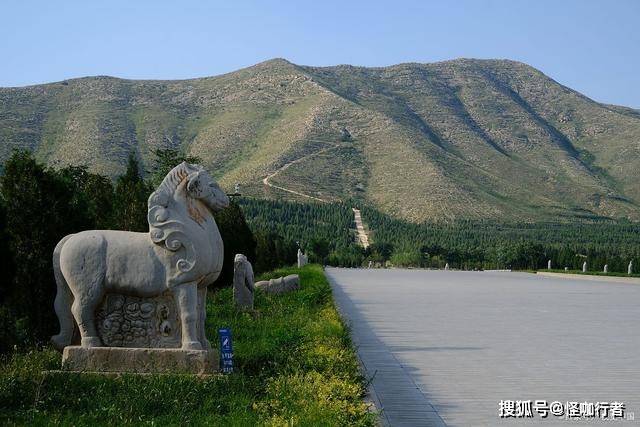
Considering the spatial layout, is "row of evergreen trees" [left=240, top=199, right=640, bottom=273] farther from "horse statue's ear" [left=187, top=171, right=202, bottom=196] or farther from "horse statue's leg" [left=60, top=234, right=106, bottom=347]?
"horse statue's leg" [left=60, top=234, right=106, bottom=347]

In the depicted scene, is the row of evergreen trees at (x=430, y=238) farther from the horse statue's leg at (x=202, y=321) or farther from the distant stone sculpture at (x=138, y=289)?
the distant stone sculpture at (x=138, y=289)

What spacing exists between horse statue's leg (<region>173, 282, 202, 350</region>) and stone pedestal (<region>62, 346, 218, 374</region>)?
96mm

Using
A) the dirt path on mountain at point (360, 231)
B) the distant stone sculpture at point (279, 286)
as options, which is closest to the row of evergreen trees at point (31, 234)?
the distant stone sculpture at point (279, 286)

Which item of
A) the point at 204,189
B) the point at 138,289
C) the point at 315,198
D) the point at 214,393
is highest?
the point at 204,189

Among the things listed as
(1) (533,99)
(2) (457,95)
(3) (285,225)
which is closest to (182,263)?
(3) (285,225)

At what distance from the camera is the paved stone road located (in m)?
6.45

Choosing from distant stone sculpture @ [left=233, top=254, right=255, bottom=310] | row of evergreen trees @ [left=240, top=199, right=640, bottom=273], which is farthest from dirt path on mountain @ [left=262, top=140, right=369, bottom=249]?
distant stone sculpture @ [left=233, top=254, right=255, bottom=310]

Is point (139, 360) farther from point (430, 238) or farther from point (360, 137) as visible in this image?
point (360, 137)

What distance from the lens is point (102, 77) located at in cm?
12181

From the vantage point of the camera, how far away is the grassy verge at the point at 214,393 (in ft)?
17.7

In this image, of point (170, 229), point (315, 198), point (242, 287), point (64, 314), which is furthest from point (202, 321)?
point (315, 198)

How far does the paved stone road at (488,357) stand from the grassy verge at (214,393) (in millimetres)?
582

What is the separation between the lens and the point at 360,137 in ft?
316

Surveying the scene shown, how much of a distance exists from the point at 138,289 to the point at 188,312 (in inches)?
20.3
